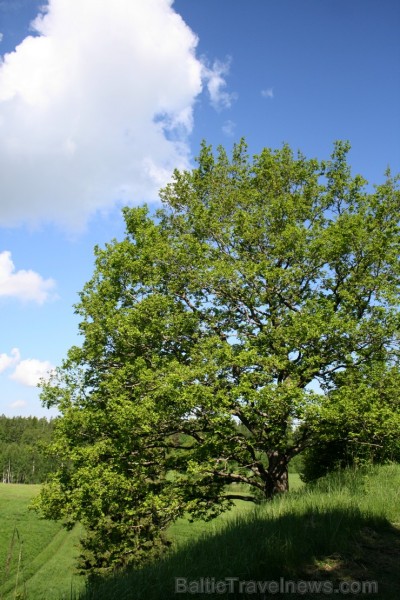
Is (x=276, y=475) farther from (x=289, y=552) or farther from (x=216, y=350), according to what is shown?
(x=289, y=552)

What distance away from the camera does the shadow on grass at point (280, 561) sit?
5.81 meters

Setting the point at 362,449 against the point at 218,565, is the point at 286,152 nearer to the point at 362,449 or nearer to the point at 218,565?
the point at 362,449

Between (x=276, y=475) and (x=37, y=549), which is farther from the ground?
(x=276, y=475)

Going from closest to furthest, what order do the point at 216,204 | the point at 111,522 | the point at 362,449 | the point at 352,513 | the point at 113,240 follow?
the point at 352,513
the point at 111,522
the point at 362,449
the point at 216,204
the point at 113,240

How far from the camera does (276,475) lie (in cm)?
1773

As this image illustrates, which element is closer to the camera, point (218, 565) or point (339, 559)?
point (218, 565)

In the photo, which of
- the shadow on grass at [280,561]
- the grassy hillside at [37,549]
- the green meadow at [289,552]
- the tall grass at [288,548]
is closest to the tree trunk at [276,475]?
the green meadow at [289,552]

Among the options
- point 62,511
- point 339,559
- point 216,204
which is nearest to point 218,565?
point 339,559

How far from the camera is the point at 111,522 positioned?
1731 cm

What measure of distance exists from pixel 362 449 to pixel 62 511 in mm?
12341

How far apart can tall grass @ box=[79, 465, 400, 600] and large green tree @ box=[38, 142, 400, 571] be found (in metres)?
5.19

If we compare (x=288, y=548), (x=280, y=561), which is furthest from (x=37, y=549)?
(x=280, y=561)

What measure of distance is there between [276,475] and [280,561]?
11.8 meters

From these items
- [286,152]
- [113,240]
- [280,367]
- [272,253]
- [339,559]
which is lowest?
[339,559]
